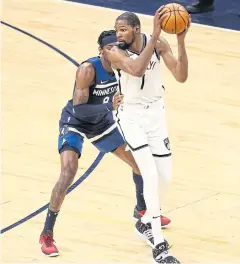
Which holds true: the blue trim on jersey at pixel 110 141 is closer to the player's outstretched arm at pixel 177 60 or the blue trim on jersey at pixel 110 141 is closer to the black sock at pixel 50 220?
the black sock at pixel 50 220

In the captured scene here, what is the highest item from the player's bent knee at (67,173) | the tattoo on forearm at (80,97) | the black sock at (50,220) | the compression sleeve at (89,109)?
the tattoo on forearm at (80,97)

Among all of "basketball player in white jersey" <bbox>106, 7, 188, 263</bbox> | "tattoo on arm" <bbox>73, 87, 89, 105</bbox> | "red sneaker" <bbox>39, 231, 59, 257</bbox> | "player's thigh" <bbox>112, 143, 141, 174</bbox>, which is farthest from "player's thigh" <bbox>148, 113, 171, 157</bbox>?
"red sneaker" <bbox>39, 231, 59, 257</bbox>

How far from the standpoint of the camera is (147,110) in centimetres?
923

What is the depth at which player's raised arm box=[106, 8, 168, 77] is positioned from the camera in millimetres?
8664

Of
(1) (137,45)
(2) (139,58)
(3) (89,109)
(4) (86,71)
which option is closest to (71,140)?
(3) (89,109)

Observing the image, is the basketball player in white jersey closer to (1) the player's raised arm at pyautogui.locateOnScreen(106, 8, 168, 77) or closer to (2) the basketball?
(1) the player's raised arm at pyautogui.locateOnScreen(106, 8, 168, 77)

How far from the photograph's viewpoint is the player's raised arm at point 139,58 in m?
8.66

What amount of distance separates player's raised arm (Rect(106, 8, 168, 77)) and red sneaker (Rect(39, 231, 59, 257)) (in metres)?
1.88

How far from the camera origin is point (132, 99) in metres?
9.20

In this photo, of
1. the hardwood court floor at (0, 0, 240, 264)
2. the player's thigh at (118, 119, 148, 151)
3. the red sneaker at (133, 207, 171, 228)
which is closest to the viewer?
the player's thigh at (118, 119, 148, 151)

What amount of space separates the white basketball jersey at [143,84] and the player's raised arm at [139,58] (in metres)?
0.14

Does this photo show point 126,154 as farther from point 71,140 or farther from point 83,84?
point 83,84

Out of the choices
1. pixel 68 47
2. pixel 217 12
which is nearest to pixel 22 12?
pixel 68 47

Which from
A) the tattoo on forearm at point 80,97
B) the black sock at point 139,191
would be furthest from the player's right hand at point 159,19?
the black sock at point 139,191
